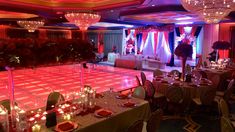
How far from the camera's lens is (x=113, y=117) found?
10.0ft

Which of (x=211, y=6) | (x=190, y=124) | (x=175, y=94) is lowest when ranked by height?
(x=190, y=124)

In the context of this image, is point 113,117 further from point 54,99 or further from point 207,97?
point 207,97

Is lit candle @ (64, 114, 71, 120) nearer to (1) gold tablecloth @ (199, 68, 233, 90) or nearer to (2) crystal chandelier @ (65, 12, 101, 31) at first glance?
(2) crystal chandelier @ (65, 12, 101, 31)

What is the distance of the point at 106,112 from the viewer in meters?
3.11

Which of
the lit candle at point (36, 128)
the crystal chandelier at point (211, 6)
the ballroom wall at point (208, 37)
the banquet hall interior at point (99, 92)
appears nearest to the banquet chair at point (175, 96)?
the banquet hall interior at point (99, 92)

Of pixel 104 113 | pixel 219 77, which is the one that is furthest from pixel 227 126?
pixel 219 77

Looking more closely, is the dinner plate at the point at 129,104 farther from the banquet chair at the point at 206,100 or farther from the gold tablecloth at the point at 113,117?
the banquet chair at the point at 206,100

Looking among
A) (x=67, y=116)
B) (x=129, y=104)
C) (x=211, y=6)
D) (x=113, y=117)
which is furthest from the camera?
(x=211, y=6)

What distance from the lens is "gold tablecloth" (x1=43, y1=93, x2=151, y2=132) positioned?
9.14ft

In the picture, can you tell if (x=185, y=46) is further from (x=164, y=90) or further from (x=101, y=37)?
(x=101, y=37)

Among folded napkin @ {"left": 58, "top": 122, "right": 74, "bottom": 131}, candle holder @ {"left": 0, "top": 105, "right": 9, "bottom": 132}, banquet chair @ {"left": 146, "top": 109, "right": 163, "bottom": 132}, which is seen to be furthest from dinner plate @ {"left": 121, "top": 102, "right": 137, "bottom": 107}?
candle holder @ {"left": 0, "top": 105, "right": 9, "bottom": 132}

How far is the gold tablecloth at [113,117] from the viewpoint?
110 inches

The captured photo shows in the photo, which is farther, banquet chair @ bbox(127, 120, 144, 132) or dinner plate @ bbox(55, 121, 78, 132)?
banquet chair @ bbox(127, 120, 144, 132)

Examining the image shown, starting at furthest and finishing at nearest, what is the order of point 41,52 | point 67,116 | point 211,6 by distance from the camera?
point 211,6 → point 41,52 → point 67,116
